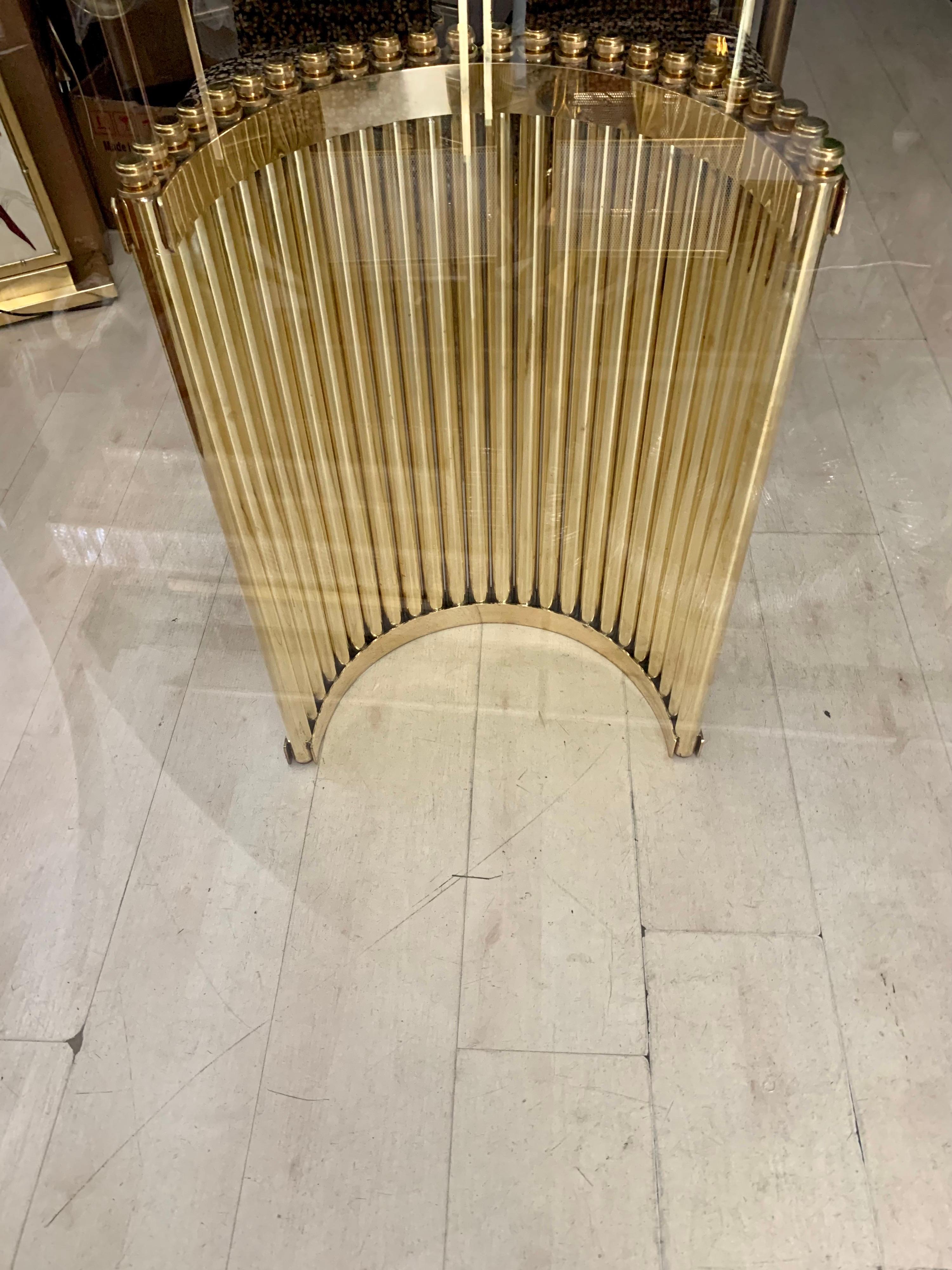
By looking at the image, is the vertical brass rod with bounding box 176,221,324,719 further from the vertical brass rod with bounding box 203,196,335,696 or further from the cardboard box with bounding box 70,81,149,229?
the cardboard box with bounding box 70,81,149,229

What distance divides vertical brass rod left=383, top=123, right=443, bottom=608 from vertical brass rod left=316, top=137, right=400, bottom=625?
1.4 inches

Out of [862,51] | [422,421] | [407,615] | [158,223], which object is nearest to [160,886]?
[407,615]

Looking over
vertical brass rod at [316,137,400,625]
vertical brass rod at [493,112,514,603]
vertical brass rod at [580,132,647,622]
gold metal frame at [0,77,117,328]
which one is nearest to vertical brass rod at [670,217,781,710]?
vertical brass rod at [580,132,647,622]

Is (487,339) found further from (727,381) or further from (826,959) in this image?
(826,959)

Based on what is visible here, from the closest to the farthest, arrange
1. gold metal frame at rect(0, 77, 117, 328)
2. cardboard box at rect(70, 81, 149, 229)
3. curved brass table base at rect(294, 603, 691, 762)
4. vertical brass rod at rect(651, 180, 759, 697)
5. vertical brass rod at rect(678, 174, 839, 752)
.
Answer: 1. vertical brass rod at rect(678, 174, 839, 752)
2. vertical brass rod at rect(651, 180, 759, 697)
3. curved brass table base at rect(294, 603, 691, 762)
4. cardboard box at rect(70, 81, 149, 229)
5. gold metal frame at rect(0, 77, 117, 328)

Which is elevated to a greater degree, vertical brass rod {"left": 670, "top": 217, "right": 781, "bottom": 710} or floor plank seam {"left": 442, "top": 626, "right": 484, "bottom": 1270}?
vertical brass rod {"left": 670, "top": 217, "right": 781, "bottom": 710}

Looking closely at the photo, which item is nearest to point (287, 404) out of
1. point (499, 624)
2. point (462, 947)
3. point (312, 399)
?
point (312, 399)

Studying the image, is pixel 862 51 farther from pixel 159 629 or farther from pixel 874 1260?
pixel 874 1260

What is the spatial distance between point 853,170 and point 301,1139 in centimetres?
159

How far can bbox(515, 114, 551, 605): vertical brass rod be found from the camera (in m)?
0.77

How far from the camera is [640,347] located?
33.3 inches

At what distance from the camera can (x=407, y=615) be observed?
1.16 m

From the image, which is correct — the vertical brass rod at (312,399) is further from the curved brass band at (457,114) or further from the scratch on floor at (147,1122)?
the scratch on floor at (147,1122)

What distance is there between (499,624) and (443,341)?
413 mm
